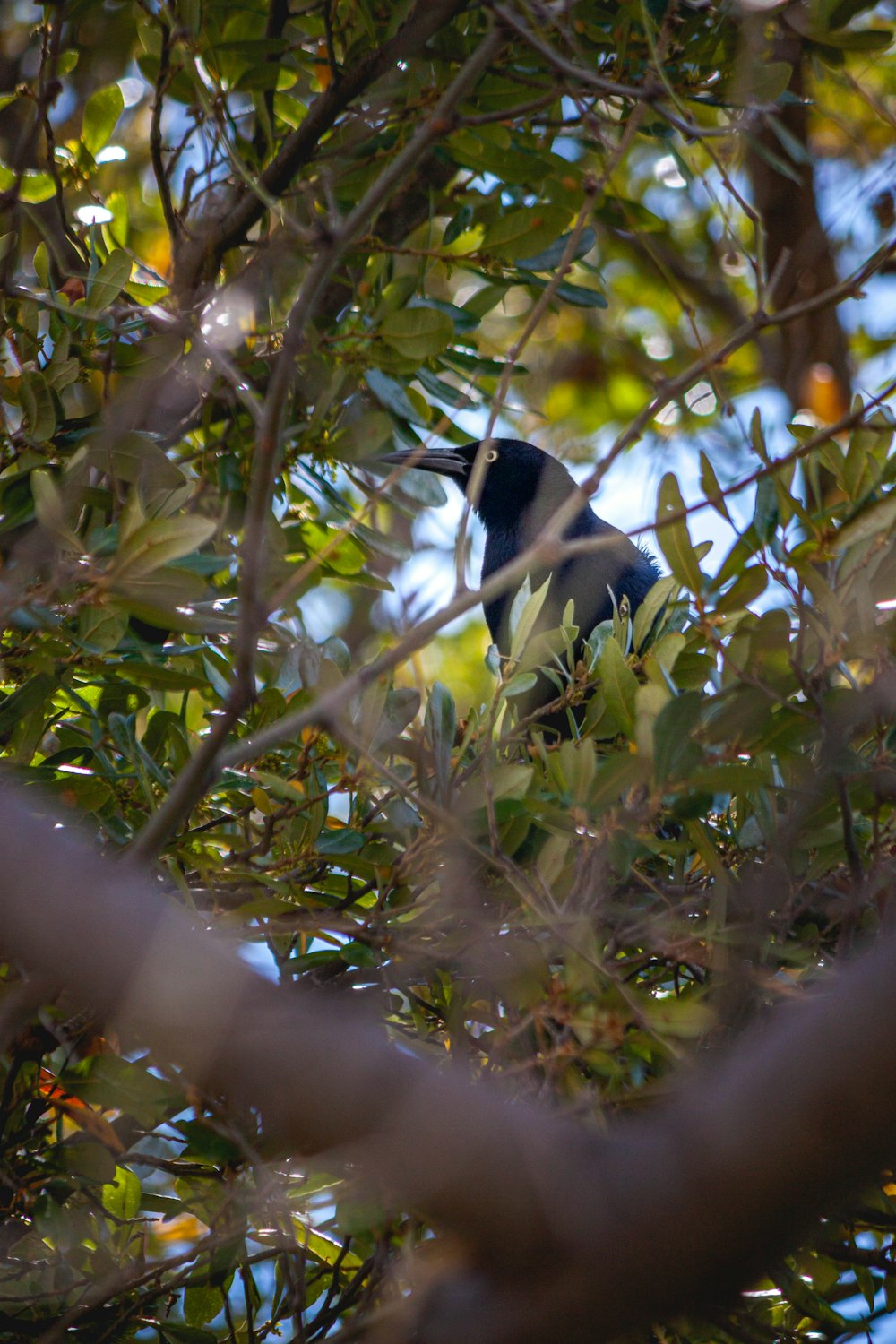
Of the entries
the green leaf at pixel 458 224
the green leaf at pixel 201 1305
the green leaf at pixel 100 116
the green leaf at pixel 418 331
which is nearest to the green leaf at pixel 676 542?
the green leaf at pixel 418 331

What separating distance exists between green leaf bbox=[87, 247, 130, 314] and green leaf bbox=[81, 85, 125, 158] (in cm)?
74

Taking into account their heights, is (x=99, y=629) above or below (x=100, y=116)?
below

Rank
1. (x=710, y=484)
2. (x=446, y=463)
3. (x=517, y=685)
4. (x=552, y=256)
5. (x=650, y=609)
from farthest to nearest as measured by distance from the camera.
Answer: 1. (x=446, y=463)
2. (x=552, y=256)
3. (x=650, y=609)
4. (x=517, y=685)
5. (x=710, y=484)

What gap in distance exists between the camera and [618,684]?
1.97m

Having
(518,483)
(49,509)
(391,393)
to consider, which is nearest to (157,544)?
(49,509)

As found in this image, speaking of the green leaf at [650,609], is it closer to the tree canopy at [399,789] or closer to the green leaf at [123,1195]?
the tree canopy at [399,789]

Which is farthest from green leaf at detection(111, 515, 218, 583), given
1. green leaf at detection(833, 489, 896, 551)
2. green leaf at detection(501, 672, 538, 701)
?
green leaf at detection(833, 489, 896, 551)

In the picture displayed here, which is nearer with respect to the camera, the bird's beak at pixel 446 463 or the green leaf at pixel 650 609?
the green leaf at pixel 650 609

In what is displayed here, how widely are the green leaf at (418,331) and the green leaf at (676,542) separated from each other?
79 centimetres

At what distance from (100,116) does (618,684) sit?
1.83 meters

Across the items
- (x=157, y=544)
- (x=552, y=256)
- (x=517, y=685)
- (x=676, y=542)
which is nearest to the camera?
(x=157, y=544)

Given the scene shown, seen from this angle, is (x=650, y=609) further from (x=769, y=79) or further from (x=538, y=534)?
(x=538, y=534)

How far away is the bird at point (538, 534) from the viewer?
3.91 m

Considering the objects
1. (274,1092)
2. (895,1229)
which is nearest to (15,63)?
(274,1092)
